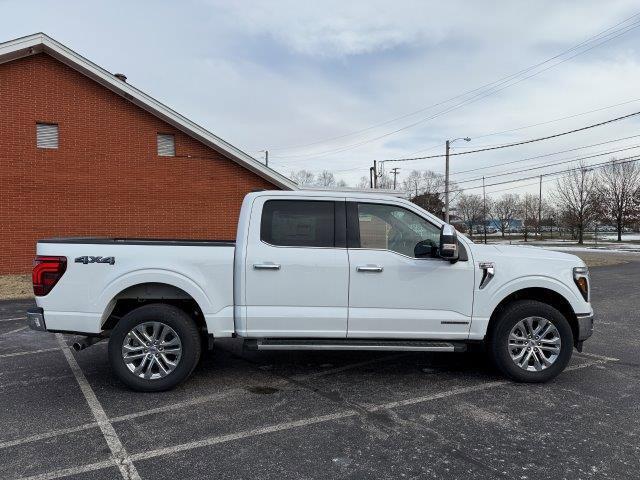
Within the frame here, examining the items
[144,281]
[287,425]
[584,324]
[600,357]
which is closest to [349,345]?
[287,425]

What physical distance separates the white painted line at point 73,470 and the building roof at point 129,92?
45.2 feet

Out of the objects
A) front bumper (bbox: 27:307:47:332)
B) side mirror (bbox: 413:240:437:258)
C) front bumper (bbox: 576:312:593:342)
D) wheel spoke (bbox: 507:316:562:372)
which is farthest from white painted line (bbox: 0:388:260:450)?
front bumper (bbox: 576:312:593:342)

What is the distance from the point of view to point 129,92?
1504cm

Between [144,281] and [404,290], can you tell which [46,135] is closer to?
[144,281]

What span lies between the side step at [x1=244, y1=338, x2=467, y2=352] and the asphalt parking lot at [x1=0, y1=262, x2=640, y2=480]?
422mm

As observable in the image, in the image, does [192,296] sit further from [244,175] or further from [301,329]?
[244,175]

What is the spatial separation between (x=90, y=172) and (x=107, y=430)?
13.0 m

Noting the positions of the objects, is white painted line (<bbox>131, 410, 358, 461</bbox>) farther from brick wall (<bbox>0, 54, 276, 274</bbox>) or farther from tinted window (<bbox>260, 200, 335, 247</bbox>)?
brick wall (<bbox>0, 54, 276, 274</bbox>)

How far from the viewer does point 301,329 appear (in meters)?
4.74

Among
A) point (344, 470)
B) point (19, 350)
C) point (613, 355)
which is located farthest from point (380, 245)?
point (19, 350)

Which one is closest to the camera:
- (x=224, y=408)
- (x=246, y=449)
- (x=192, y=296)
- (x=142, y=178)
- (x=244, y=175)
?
(x=246, y=449)

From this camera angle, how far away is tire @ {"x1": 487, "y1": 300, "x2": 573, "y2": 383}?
16.0 ft

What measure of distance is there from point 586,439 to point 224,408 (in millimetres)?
2942

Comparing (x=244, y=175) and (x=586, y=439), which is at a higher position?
(x=244, y=175)
